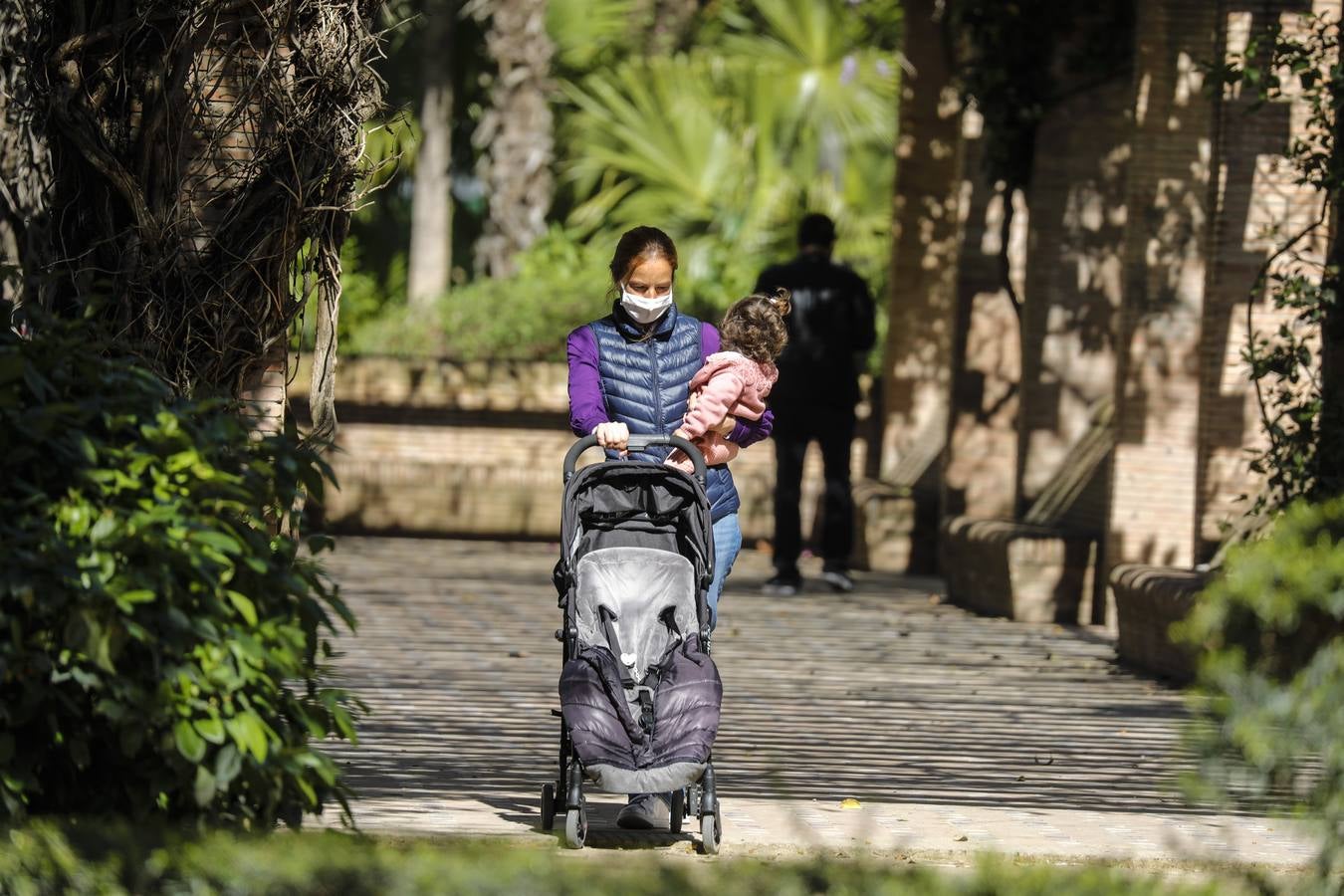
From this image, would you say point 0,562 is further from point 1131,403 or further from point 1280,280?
point 1131,403

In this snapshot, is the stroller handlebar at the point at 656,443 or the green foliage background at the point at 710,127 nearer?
the stroller handlebar at the point at 656,443

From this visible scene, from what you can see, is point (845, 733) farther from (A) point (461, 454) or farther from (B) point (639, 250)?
(A) point (461, 454)

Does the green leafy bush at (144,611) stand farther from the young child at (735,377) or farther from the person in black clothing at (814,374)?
the person in black clothing at (814,374)

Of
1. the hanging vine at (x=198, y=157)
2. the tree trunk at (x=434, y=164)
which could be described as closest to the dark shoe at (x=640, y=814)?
the hanging vine at (x=198, y=157)

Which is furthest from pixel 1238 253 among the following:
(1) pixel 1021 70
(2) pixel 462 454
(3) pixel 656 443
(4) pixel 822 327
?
(2) pixel 462 454

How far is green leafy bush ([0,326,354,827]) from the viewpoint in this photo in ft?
14.6

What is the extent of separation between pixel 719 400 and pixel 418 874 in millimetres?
3295

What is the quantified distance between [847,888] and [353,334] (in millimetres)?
23178

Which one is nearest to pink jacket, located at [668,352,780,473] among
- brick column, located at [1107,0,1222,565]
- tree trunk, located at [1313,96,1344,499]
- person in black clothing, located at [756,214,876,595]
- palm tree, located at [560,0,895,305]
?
tree trunk, located at [1313,96,1344,499]

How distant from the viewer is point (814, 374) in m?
14.0

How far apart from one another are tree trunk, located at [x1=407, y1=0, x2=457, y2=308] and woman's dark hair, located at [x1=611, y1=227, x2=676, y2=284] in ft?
73.3

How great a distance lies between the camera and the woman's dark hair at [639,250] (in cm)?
671

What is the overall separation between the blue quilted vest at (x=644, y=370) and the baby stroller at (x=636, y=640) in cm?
30

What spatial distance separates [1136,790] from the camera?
7492mm
